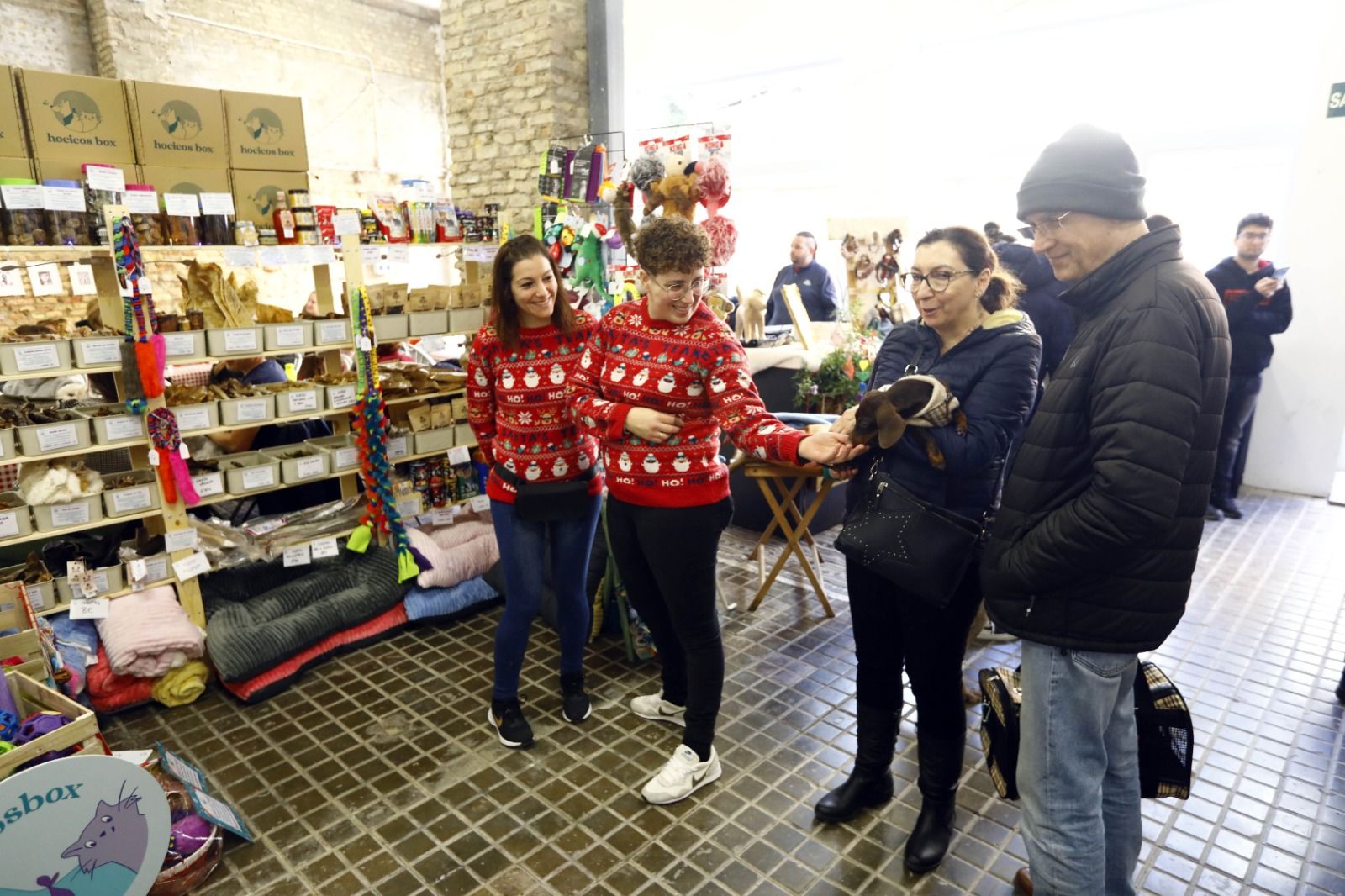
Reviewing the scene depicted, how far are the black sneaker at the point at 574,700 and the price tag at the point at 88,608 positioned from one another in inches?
68.0

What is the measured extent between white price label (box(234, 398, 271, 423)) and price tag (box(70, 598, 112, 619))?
83cm

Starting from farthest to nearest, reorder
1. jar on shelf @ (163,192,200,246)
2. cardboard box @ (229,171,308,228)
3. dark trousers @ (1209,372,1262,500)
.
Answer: dark trousers @ (1209,372,1262,500)
cardboard box @ (229,171,308,228)
jar on shelf @ (163,192,200,246)

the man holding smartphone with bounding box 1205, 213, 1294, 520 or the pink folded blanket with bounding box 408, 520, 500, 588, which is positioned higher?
the man holding smartphone with bounding box 1205, 213, 1294, 520

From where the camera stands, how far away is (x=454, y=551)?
3734mm

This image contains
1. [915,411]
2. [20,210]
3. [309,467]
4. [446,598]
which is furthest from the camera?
[446,598]

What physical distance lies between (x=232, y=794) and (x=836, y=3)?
6.78m

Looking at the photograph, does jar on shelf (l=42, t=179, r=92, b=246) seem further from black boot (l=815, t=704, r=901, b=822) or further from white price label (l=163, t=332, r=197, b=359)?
black boot (l=815, t=704, r=901, b=822)

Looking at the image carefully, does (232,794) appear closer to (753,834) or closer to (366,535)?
(366,535)

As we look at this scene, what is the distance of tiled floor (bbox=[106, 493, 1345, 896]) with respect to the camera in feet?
7.20

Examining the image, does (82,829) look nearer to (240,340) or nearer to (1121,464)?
(240,340)

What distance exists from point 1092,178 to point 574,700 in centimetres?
228

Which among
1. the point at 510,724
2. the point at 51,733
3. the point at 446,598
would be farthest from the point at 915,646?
the point at 446,598

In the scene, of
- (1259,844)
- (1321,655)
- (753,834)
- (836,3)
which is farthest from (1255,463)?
(753,834)

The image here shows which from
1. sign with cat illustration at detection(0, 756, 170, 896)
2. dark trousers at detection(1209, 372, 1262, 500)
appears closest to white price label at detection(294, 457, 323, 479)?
sign with cat illustration at detection(0, 756, 170, 896)
